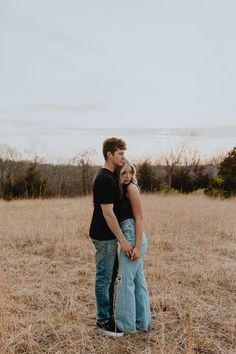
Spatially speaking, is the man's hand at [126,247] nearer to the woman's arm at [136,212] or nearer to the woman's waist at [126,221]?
the woman's arm at [136,212]

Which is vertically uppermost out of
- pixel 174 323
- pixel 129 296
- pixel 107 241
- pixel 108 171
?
pixel 108 171

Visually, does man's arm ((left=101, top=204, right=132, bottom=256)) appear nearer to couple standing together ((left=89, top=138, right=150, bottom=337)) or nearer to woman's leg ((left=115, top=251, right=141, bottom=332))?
couple standing together ((left=89, top=138, right=150, bottom=337))

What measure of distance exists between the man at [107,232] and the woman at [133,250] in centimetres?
6

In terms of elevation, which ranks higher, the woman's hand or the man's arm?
the man's arm

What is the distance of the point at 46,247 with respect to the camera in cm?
640

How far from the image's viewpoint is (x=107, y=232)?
3.13 metres

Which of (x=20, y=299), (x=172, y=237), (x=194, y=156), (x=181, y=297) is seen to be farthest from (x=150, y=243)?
(x=194, y=156)

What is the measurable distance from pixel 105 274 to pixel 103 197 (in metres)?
0.71

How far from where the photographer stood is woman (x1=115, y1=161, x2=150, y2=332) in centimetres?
309

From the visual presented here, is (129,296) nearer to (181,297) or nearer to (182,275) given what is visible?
(181,297)

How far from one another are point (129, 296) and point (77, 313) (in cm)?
79

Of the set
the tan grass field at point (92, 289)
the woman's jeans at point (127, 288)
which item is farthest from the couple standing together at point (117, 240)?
the tan grass field at point (92, 289)

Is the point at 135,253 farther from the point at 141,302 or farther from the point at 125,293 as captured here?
the point at 141,302

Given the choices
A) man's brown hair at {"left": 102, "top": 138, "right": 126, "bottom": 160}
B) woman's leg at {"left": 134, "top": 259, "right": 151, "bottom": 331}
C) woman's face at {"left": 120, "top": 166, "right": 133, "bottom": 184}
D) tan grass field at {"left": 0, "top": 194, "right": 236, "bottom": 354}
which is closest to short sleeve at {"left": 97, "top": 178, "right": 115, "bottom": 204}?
woman's face at {"left": 120, "top": 166, "right": 133, "bottom": 184}
